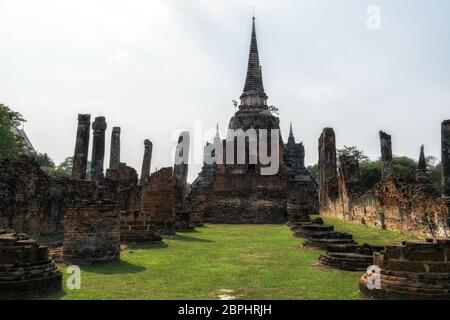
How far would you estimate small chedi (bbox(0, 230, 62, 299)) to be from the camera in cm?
527

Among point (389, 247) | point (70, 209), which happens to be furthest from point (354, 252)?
point (70, 209)

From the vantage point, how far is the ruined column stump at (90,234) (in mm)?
8430

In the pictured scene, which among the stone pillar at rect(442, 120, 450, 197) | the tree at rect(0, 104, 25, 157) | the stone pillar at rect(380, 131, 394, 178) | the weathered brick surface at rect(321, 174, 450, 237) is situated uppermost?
the tree at rect(0, 104, 25, 157)

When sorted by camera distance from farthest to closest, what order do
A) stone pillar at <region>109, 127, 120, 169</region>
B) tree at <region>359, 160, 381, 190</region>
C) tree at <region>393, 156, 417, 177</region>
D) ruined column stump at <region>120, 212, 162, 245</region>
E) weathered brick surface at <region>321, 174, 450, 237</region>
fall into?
1. tree at <region>393, 156, 417, 177</region>
2. tree at <region>359, 160, 381, 190</region>
3. stone pillar at <region>109, 127, 120, 169</region>
4. weathered brick surface at <region>321, 174, 450, 237</region>
5. ruined column stump at <region>120, 212, 162, 245</region>

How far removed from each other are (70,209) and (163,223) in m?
6.73

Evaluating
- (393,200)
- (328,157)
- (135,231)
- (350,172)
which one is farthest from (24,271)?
(328,157)

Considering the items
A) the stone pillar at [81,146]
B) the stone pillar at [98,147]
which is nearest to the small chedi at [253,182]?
the stone pillar at [98,147]

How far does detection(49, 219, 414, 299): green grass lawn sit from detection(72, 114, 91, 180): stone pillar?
8.43 metres

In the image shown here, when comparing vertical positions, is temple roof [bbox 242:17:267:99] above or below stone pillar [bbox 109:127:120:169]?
above

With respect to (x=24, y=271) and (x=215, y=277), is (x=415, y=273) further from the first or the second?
(x=24, y=271)

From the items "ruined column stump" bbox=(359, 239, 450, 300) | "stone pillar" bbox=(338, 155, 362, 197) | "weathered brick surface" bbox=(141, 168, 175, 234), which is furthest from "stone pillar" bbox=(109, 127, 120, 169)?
"ruined column stump" bbox=(359, 239, 450, 300)

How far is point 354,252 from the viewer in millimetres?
8656

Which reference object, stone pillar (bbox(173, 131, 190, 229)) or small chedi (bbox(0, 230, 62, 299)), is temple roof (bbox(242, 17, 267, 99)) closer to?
stone pillar (bbox(173, 131, 190, 229))

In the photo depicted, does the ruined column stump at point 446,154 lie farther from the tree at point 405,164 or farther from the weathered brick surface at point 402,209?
the tree at point 405,164
